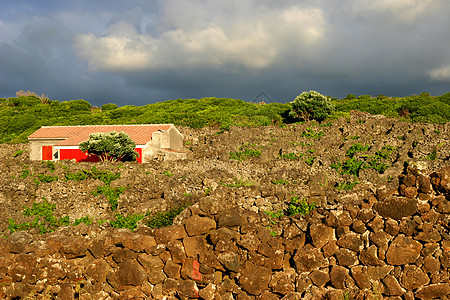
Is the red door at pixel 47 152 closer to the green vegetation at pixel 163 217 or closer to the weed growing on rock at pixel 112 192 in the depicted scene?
the weed growing on rock at pixel 112 192

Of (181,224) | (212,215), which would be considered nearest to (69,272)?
(181,224)

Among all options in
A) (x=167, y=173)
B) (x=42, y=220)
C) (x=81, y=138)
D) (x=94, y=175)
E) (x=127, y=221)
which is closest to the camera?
(x=127, y=221)

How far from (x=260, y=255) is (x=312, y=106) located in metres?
26.0

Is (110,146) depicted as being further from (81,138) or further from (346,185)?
(346,185)

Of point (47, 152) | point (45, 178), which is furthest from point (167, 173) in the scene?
point (47, 152)

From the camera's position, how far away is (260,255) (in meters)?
6.95

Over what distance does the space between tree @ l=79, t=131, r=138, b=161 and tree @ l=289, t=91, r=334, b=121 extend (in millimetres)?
16081

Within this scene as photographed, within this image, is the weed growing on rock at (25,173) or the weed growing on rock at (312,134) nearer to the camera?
the weed growing on rock at (25,173)

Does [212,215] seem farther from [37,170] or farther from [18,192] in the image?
[37,170]

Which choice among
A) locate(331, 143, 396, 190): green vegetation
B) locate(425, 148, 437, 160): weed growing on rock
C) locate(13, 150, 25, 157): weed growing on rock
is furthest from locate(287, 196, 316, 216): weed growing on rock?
locate(13, 150, 25, 157): weed growing on rock

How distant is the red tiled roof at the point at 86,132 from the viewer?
1083 inches

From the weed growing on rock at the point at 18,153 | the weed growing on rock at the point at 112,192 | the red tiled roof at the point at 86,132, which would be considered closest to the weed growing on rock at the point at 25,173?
the weed growing on rock at the point at 112,192

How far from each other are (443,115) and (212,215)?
29.9 metres

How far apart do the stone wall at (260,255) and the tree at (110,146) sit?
50.3 feet
